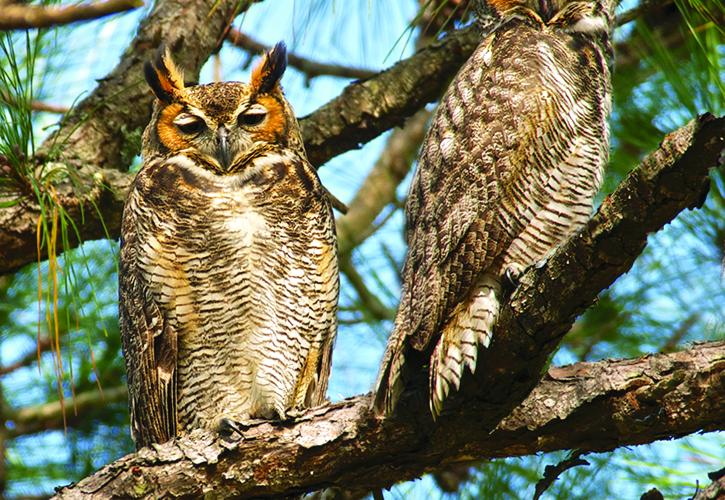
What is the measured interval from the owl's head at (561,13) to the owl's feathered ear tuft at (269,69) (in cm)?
71

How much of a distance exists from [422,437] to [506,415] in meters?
0.21

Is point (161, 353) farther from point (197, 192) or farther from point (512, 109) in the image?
point (512, 109)

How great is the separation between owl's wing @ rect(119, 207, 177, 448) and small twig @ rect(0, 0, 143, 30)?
155 cm

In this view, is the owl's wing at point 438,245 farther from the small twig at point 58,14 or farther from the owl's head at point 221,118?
the small twig at point 58,14

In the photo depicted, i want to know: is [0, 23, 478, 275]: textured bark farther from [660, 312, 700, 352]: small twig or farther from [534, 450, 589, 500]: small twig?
[534, 450, 589, 500]: small twig

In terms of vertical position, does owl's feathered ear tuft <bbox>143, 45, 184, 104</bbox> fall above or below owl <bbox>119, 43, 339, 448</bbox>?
above

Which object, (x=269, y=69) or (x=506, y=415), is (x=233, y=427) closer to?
(x=506, y=415)

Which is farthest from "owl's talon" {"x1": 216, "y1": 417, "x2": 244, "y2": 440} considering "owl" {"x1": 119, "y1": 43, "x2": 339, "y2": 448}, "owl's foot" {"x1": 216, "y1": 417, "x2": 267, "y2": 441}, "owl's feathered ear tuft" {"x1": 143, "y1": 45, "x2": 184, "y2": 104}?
"owl's feathered ear tuft" {"x1": 143, "y1": 45, "x2": 184, "y2": 104}

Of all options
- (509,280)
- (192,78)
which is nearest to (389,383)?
(509,280)

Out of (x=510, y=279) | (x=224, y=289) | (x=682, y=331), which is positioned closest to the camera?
(x=510, y=279)

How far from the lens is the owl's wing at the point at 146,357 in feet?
9.91

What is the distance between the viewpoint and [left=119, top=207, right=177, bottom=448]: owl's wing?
9.91ft

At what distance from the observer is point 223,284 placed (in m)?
2.97

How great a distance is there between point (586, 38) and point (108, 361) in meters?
2.54
